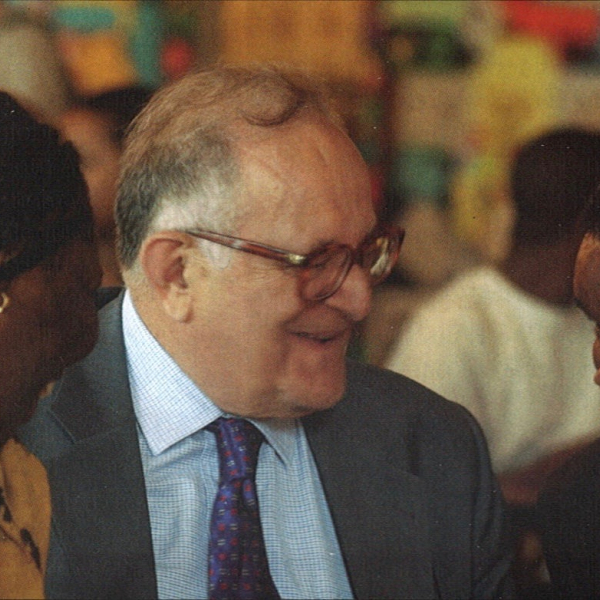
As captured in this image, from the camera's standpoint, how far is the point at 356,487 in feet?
4.17

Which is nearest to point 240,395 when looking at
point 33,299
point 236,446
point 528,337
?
point 236,446

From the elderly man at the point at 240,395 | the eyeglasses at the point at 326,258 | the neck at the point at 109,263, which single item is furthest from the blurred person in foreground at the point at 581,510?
the neck at the point at 109,263

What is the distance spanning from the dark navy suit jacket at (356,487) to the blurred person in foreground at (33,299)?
23 millimetres

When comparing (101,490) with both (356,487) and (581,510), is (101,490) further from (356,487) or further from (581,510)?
(581,510)

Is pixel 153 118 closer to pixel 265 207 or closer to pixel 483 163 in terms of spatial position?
pixel 265 207

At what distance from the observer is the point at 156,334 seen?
1.18 metres

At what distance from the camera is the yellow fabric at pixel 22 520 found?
3.76ft

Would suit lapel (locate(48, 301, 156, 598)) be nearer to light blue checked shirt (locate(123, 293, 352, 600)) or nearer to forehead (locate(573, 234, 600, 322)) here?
light blue checked shirt (locate(123, 293, 352, 600))

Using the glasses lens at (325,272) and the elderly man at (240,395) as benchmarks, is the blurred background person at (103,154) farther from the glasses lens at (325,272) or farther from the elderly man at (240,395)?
the glasses lens at (325,272)

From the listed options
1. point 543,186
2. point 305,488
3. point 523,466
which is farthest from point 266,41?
point 523,466

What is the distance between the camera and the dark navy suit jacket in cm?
116

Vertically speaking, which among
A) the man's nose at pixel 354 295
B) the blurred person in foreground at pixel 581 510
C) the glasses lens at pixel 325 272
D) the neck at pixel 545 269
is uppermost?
the glasses lens at pixel 325 272

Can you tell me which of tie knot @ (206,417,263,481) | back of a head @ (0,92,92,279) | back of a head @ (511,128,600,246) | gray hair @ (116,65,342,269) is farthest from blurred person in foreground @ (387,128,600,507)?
back of a head @ (0,92,92,279)

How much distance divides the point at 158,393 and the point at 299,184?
1.05 ft
